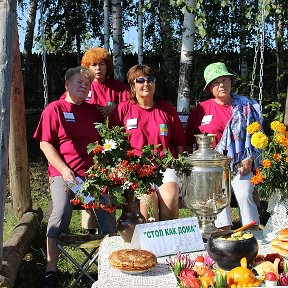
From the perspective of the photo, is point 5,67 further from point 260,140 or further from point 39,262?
point 39,262

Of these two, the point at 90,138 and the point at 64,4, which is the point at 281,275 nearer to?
the point at 90,138

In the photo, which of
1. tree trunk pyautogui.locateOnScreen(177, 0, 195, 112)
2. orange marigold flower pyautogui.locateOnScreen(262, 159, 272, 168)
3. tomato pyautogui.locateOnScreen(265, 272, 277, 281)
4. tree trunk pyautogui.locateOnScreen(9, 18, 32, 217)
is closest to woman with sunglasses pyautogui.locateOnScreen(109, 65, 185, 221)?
orange marigold flower pyautogui.locateOnScreen(262, 159, 272, 168)

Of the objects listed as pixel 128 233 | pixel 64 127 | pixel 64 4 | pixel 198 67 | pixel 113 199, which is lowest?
pixel 128 233

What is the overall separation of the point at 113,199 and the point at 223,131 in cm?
153

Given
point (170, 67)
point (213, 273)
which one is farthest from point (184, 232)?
point (170, 67)

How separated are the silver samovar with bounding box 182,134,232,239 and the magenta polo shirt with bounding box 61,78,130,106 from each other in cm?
160

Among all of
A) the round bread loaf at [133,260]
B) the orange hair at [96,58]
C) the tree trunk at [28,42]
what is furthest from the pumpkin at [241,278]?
the tree trunk at [28,42]

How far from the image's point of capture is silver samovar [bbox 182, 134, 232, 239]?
126 inches

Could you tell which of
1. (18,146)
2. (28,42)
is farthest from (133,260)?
(28,42)

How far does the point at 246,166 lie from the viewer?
4.18m

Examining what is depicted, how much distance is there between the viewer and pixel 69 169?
4000 millimetres

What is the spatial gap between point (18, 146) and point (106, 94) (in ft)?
3.18

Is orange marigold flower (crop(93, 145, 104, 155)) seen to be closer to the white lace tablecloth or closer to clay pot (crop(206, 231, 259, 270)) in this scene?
the white lace tablecloth

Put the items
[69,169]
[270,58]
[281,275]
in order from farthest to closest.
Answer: [270,58]
[69,169]
[281,275]
